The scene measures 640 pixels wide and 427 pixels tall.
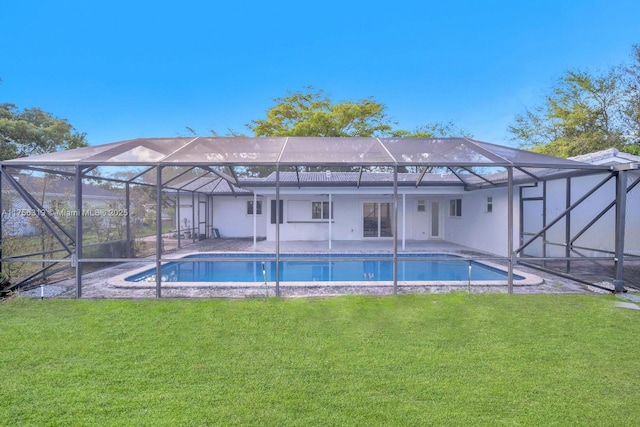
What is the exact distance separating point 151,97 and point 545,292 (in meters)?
24.9

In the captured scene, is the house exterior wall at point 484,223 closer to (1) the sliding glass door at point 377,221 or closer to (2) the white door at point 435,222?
(2) the white door at point 435,222

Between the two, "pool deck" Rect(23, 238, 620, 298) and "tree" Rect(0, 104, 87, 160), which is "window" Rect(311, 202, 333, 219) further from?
"tree" Rect(0, 104, 87, 160)

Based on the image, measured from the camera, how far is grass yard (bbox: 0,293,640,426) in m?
2.60

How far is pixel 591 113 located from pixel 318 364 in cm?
2281

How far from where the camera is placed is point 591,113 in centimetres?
1844

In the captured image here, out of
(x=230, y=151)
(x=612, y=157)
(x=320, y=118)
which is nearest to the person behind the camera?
(x=230, y=151)

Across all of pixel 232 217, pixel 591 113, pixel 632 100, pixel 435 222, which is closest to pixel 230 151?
pixel 232 217

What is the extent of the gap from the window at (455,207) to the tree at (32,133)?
22.8 metres

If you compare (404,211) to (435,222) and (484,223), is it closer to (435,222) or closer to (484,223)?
(484,223)

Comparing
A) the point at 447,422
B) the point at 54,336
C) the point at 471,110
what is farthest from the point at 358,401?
the point at 471,110

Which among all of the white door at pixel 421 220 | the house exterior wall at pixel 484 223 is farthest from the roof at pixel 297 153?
the white door at pixel 421 220

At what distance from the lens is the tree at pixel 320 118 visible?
2351 cm

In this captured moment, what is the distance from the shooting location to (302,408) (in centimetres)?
266

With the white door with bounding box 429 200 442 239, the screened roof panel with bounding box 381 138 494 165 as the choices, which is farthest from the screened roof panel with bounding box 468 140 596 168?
the white door with bounding box 429 200 442 239
